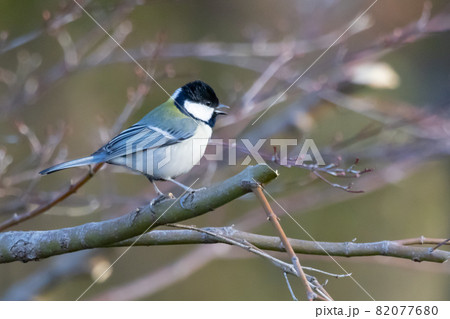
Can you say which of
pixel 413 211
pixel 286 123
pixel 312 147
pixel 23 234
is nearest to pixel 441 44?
pixel 413 211

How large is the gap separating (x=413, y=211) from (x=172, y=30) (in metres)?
2.78

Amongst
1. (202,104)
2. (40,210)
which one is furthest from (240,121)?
(40,210)

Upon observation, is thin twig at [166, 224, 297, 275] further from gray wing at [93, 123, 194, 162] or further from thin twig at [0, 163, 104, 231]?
gray wing at [93, 123, 194, 162]

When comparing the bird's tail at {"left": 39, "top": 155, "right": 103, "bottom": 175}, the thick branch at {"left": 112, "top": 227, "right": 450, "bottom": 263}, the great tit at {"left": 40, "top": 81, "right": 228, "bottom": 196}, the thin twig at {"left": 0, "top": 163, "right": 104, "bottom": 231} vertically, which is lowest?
the thick branch at {"left": 112, "top": 227, "right": 450, "bottom": 263}

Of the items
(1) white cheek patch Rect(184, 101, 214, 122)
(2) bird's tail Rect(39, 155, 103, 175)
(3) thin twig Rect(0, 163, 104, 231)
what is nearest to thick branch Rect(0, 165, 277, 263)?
(3) thin twig Rect(0, 163, 104, 231)

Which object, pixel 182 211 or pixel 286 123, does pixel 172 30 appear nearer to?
pixel 286 123

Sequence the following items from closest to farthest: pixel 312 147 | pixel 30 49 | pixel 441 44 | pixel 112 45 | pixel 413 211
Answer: pixel 312 147, pixel 112 45, pixel 30 49, pixel 413 211, pixel 441 44

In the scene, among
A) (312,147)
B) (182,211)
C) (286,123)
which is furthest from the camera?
(286,123)

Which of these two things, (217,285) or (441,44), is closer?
(217,285)

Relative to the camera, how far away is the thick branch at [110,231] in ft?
5.91

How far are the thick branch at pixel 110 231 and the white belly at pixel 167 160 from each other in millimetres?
651

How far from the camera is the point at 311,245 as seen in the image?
6.61ft

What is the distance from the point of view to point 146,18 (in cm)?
512

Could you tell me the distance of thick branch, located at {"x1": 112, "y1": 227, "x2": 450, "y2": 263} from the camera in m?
1.93
